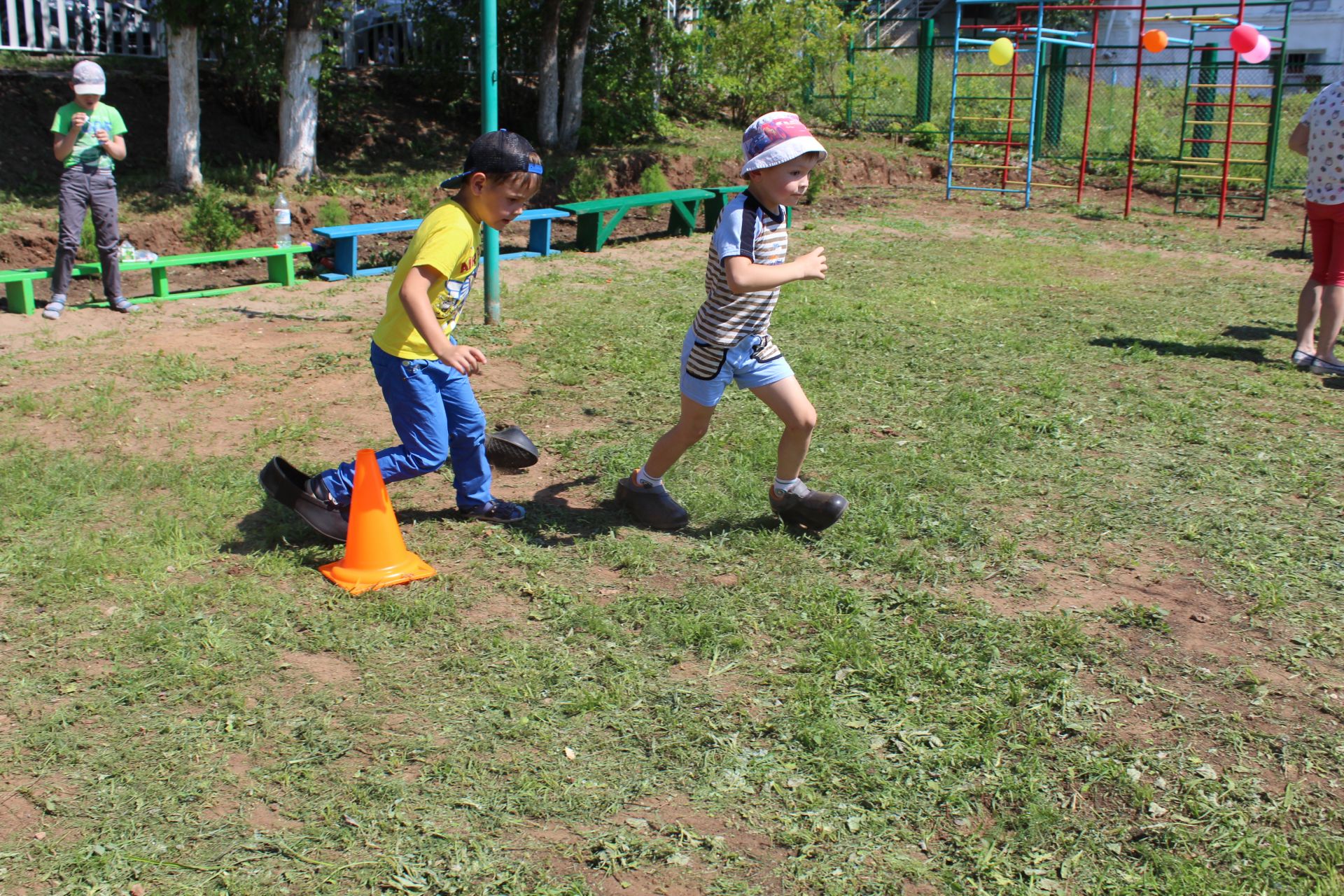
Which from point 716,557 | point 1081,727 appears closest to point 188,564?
point 716,557

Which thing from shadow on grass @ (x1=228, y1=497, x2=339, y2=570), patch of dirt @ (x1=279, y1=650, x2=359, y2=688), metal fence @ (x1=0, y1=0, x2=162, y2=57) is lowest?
patch of dirt @ (x1=279, y1=650, x2=359, y2=688)

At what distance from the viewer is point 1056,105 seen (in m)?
21.6

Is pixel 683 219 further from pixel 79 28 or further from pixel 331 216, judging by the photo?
pixel 79 28

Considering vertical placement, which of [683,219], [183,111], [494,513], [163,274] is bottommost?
[494,513]

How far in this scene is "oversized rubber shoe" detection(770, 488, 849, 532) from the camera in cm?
444

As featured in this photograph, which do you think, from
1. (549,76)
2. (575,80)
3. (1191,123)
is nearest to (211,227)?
(549,76)

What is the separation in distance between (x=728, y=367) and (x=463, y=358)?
1.01 metres

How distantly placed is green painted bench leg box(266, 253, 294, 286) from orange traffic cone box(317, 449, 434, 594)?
6.04 m

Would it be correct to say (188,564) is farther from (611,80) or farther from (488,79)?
(611,80)

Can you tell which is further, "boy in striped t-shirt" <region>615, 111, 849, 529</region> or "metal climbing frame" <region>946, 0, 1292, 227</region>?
"metal climbing frame" <region>946, 0, 1292, 227</region>

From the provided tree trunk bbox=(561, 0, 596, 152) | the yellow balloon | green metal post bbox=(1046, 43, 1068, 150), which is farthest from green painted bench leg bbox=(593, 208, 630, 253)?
green metal post bbox=(1046, 43, 1068, 150)

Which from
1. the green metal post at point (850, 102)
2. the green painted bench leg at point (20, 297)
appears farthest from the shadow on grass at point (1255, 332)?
the green metal post at point (850, 102)

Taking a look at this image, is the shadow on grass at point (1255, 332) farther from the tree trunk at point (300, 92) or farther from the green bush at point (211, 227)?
the tree trunk at point (300, 92)

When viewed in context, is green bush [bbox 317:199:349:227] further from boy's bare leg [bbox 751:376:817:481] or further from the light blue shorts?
boy's bare leg [bbox 751:376:817:481]
